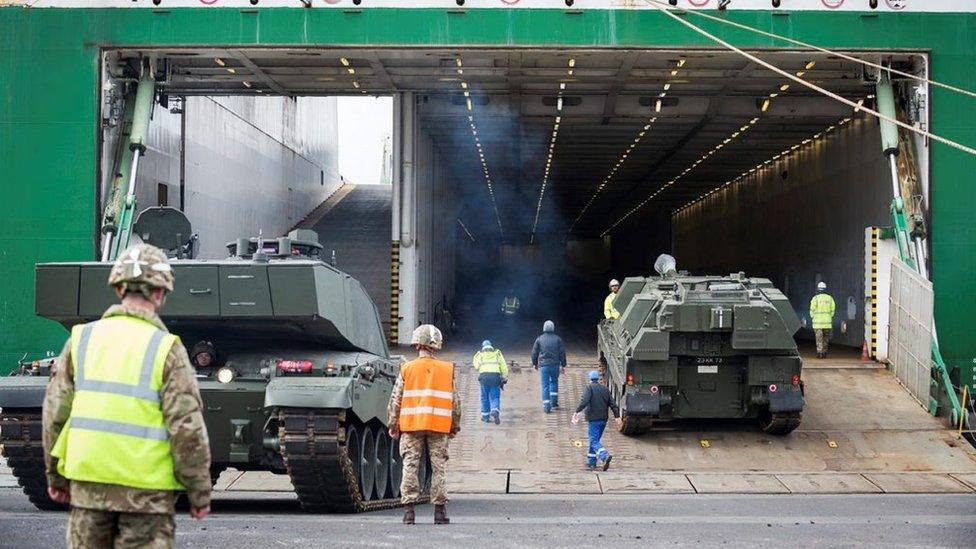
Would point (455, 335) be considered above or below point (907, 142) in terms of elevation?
below

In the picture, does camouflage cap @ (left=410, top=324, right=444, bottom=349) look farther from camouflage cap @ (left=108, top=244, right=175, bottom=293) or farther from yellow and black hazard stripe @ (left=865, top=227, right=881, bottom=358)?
yellow and black hazard stripe @ (left=865, top=227, right=881, bottom=358)

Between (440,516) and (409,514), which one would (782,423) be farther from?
(409,514)

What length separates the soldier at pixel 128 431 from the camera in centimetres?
512

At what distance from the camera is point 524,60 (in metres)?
26.8

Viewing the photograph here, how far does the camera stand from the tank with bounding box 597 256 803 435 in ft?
59.4

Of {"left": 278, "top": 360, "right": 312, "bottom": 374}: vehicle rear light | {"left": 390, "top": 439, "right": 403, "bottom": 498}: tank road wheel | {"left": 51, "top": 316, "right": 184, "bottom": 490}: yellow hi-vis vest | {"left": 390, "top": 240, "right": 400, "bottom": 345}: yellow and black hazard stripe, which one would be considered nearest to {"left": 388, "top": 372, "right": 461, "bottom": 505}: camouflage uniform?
{"left": 278, "top": 360, "right": 312, "bottom": 374}: vehicle rear light

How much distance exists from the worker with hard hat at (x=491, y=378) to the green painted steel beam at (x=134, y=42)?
20.9 feet

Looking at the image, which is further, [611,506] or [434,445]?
[611,506]

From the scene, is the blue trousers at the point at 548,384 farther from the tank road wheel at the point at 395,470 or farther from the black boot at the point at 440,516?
the black boot at the point at 440,516

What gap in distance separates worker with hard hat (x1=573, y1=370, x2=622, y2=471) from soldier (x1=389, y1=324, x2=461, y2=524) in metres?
5.33

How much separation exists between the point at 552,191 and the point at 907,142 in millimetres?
33631

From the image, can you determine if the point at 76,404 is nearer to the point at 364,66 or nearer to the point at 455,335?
the point at 364,66

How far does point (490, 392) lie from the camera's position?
20422mm

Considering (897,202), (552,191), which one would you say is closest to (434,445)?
(897,202)
